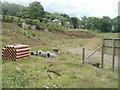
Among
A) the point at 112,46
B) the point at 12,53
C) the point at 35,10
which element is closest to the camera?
the point at 112,46

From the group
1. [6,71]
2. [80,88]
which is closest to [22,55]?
[6,71]

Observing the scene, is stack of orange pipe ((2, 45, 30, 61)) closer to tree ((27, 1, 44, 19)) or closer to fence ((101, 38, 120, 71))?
fence ((101, 38, 120, 71))

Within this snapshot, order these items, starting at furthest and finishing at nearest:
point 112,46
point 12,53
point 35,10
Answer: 1. point 35,10
2. point 12,53
3. point 112,46

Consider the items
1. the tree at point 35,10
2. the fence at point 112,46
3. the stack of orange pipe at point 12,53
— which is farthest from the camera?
the tree at point 35,10

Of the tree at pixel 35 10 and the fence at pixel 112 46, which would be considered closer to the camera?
the fence at pixel 112 46

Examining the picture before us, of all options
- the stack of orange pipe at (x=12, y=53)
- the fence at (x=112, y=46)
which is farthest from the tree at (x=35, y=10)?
the fence at (x=112, y=46)

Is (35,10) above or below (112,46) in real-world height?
above

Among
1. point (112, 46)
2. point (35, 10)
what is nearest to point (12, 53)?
point (112, 46)

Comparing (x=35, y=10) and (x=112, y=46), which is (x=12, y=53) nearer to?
(x=112, y=46)

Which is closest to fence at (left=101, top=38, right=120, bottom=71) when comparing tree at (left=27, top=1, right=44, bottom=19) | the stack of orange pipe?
the stack of orange pipe

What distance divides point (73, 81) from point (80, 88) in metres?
0.62

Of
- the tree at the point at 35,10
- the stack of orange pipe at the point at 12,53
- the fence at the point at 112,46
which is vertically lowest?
the stack of orange pipe at the point at 12,53

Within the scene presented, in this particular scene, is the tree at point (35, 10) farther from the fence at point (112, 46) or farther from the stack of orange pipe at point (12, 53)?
the fence at point (112, 46)

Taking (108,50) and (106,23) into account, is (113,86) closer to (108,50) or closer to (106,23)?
(108,50)
